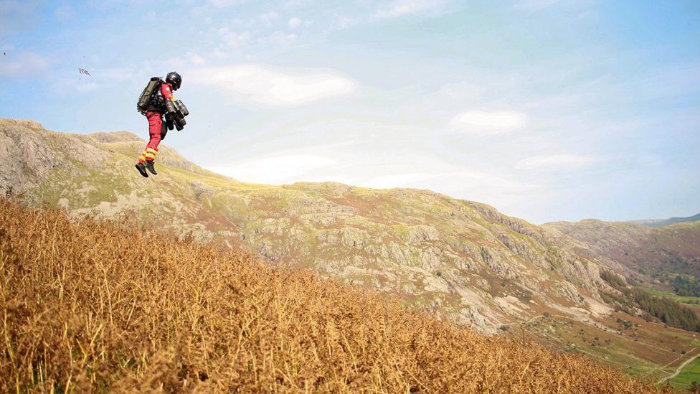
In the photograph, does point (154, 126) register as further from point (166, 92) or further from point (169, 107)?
point (166, 92)

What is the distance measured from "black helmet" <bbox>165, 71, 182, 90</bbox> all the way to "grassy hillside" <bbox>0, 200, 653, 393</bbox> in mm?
5301

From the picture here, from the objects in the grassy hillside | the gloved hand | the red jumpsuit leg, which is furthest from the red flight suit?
the grassy hillside

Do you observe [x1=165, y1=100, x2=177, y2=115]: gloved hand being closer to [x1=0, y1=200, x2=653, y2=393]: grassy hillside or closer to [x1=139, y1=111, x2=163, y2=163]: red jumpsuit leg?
[x1=139, y1=111, x2=163, y2=163]: red jumpsuit leg

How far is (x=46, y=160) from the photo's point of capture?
192 metres

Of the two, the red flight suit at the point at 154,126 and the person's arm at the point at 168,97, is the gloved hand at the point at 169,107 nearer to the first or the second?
the person's arm at the point at 168,97

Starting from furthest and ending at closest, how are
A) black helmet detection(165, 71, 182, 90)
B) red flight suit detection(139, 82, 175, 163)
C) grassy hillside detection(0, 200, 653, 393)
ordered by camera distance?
Result: black helmet detection(165, 71, 182, 90)
red flight suit detection(139, 82, 175, 163)
grassy hillside detection(0, 200, 653, 393)

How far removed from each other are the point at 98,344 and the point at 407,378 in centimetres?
399

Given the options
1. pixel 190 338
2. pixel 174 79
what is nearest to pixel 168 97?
pixel 174 79

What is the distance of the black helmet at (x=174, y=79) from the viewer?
1214 centimetres

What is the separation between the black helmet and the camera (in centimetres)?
1214

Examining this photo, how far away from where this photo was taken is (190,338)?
3.88m

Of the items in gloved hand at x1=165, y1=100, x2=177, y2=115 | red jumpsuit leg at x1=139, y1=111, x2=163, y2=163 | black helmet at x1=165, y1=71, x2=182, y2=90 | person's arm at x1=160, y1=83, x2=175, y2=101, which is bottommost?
red jumpsuit leg at x1=139, y1=111, x2=163, y2=163

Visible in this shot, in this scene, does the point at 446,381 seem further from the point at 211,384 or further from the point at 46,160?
the point at 46,160

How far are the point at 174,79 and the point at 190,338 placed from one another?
1072 centimetres
